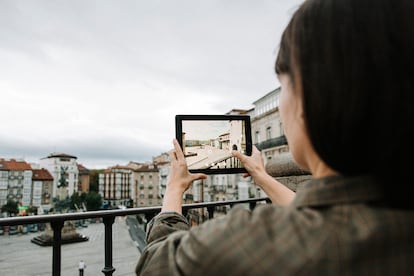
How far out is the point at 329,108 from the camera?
1.48 feet

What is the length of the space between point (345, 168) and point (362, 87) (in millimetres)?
145

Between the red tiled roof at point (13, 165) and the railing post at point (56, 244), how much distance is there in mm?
69831

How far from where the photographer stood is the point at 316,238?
417mm

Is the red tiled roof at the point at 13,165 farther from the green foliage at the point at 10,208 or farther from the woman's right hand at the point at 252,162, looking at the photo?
the woman's right hand at the point at 252,162

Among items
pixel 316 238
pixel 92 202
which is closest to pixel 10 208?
pixel 92 202

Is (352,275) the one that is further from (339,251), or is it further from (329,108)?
(329,108)

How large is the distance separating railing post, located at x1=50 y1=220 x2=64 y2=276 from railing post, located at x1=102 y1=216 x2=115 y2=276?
218 mm

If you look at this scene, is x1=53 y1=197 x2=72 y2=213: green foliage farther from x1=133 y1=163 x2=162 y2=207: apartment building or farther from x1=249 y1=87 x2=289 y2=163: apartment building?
x1=249 y1=87 x2=289 y2=163: apartment building

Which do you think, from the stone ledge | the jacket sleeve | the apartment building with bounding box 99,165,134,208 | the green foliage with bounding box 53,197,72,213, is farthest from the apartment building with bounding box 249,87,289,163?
the apartment building with bounding box 99,165,134,208

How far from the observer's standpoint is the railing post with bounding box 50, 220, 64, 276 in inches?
52.5

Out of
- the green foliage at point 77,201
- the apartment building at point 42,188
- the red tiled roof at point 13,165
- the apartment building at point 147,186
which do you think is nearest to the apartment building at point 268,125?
the apartment building at point 147,186

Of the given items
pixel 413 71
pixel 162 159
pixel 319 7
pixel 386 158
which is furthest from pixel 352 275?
pixel 162 159

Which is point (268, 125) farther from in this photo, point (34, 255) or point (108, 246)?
point (108, 246)

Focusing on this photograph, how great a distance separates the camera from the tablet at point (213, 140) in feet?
3.59
